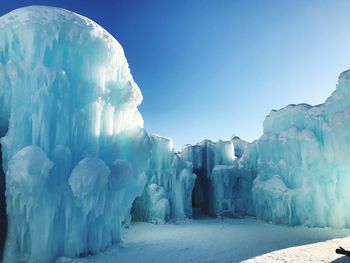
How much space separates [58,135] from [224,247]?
8.98m

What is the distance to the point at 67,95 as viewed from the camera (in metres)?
13.3

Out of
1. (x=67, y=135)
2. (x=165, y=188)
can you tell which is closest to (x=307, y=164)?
(x=165, y=188)

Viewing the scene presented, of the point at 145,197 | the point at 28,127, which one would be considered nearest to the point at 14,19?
the point at 28,127

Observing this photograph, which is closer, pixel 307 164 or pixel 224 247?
Answer: pixel 224 247

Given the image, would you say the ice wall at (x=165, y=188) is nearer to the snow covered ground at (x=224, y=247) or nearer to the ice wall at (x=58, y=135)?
the snow covered ground at (x=224, y=247)

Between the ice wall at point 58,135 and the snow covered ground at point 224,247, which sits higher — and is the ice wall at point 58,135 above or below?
above

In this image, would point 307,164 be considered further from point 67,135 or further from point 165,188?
point 67,135

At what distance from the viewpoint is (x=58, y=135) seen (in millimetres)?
12734

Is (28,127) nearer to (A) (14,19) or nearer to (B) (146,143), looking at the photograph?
(A) (14,19)

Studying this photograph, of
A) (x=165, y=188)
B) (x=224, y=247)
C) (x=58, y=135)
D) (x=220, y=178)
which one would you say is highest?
(x=58, y=135)

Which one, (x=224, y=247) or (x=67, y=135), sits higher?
(x=67, y=135)

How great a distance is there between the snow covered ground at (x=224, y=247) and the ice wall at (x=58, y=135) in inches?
57.3

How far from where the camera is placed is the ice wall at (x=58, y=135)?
11492mm

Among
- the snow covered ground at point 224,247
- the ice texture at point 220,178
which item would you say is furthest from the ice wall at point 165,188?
the snow covered ground at point 224,247
